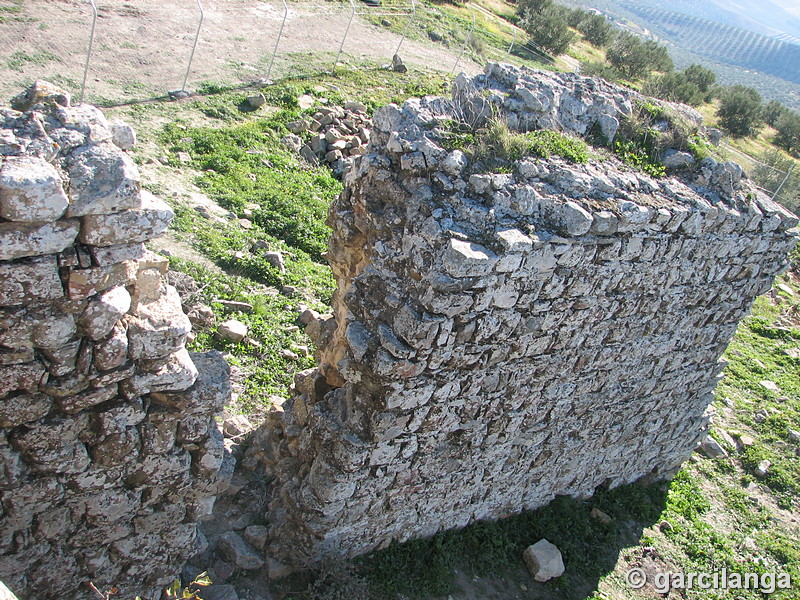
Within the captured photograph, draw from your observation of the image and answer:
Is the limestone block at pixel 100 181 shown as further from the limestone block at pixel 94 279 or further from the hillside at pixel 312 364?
the hillside at pixel 312 364

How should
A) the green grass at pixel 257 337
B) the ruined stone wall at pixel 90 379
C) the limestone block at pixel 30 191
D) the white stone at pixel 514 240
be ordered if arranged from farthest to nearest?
the green grass at pixel 257 337 < the white stone at pixel 514 240 < the ruined stone wall at pixel 90 379 < the limestone block at pixel 30 191

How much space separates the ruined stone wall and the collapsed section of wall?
4.20ft

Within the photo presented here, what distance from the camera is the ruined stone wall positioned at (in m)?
3.05

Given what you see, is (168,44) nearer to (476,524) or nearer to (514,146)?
(514,146)

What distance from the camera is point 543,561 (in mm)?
6266

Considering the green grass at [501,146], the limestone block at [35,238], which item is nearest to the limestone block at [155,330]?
the limestone block at [35,238]

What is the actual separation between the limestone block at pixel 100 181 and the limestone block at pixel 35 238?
0.09 meters

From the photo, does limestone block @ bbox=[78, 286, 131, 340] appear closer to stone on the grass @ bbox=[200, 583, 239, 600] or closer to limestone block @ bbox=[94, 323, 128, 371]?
limestone block @ bbox=[94, 323, 128, 371]

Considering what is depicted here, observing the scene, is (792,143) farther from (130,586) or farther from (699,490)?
(130,586)

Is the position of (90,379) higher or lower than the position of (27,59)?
higher

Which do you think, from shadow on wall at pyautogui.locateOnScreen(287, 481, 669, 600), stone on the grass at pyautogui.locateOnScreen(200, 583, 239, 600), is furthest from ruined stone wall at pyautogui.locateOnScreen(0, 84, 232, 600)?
shadow on wall at pyautogui.locateOnScreen(287, 481, 669, 600)

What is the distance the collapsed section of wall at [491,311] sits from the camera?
15.4 ft

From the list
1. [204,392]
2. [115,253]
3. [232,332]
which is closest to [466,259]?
[204,392]

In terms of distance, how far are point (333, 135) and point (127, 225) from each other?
10768mm
